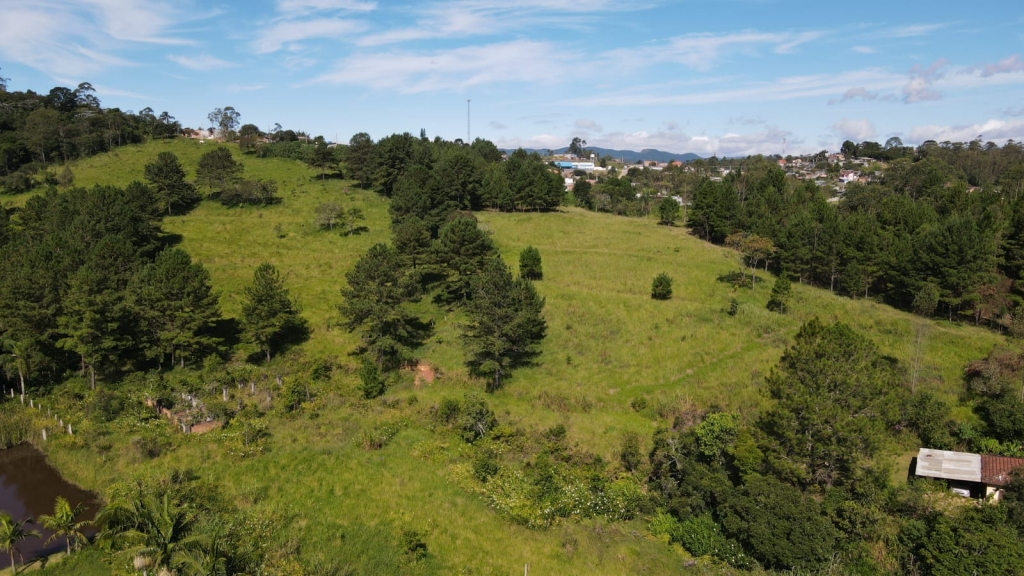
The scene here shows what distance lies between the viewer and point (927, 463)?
25.8m

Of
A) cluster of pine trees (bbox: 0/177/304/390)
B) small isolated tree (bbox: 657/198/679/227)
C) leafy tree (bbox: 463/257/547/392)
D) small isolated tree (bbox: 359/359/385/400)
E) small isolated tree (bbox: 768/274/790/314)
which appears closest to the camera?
small isolated tree (bbox: 359/359/385/400)

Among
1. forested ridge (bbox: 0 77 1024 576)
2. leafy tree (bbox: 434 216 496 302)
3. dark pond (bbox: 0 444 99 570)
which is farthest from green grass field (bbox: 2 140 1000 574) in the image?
leafy tree (bbox: 434 216 496 302)

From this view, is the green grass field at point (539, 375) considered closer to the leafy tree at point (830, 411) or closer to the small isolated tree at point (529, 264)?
the small isolated tree at point (529, 264)

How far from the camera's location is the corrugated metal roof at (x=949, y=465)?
2453 centimetres

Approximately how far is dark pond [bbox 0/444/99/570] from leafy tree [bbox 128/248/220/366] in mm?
9535

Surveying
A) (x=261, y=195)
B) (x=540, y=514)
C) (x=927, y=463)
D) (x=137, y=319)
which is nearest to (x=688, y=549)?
(x=540, y=514)

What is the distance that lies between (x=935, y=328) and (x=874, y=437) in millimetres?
25384

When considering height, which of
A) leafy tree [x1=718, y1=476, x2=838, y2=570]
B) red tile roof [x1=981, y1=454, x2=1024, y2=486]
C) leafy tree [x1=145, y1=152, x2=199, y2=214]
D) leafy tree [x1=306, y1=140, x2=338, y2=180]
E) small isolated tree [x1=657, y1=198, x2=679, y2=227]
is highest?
leafy tree [x1=306, y1=140, x2=338, y2=180]

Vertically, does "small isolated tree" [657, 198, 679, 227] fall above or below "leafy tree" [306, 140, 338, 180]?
below

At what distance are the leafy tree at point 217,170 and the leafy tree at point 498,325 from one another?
58.4 meters

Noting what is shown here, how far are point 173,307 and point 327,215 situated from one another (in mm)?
32827

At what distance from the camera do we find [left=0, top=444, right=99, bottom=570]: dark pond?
846 inches

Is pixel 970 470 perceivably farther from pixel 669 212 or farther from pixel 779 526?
pixel 669 212

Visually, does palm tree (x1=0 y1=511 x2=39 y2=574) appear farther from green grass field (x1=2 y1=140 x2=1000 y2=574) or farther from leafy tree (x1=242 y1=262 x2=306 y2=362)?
leafy tree (x1=242 y1=262 x2=306 y2=362)
